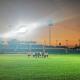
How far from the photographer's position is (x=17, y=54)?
5.05m

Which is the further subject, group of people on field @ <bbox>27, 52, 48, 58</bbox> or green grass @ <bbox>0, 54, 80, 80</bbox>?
group of people on field @ <bbox>27, 52, 48, 58</bbox>

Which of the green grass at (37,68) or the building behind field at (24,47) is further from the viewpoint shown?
the building behind field at (24,47)

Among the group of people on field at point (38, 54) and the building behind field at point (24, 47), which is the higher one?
the building behind field at point (24, 47)

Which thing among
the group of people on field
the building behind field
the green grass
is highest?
the building behind field

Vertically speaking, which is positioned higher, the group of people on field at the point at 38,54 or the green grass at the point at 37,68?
the group of people on field at the point at 38,54

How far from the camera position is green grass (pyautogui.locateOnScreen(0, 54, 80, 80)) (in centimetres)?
443

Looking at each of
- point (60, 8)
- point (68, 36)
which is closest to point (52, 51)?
point (68, 36)

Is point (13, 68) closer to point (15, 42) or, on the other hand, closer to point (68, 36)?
point (15, 42)

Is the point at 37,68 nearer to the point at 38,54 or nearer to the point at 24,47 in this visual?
the point at 38,54

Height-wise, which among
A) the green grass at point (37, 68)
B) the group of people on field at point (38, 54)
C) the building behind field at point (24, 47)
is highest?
the building behind field at point (24, 47)

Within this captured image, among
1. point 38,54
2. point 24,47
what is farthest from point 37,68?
point 24,47

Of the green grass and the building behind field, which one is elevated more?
the building behind field

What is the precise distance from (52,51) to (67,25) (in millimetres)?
551

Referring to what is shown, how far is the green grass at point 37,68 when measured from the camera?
4.43 m
